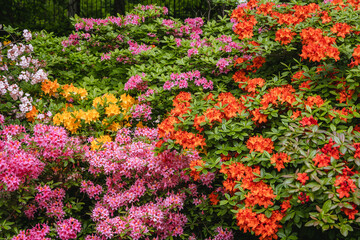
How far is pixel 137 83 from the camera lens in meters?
3.62

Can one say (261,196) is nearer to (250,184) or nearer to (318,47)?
(250,184)

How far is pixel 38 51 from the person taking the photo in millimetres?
4703

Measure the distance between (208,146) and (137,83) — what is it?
4.73 ft

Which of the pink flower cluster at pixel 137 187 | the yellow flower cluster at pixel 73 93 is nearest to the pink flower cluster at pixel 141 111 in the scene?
the pink flower cluster at pixel 137 187

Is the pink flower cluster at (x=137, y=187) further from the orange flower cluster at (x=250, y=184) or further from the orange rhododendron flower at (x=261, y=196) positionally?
the orange rhododendron flower at (x=261, y=196)

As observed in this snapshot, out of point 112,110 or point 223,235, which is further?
point 112,110

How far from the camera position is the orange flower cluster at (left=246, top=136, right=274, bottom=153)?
2.34 meters

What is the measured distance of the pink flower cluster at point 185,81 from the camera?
11.1ft

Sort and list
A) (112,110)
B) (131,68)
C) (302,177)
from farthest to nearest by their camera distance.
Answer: (131,68)
(112,110)
(302,177)

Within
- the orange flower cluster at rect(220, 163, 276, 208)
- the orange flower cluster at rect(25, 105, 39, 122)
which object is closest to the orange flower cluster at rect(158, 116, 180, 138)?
the orange flower cluster at rect(220, 163, 276, 208)

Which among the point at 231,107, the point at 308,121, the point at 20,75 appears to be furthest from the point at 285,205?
the point at 20,75

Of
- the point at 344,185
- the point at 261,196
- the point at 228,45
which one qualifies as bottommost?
the point at 261,196

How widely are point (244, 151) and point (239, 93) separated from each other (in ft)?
3.13

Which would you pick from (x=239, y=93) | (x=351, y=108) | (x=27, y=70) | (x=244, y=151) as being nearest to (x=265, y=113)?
(x=244, y=151)
